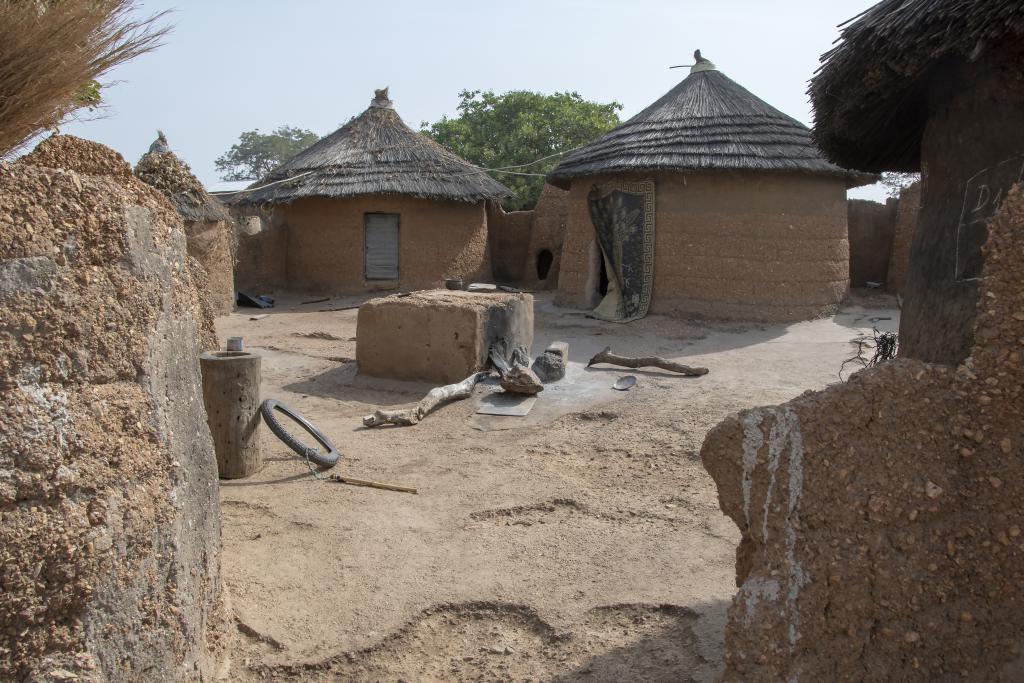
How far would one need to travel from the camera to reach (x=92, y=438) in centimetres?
222

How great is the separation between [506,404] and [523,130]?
18.2 metres

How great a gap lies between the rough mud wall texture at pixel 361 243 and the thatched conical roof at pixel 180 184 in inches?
125

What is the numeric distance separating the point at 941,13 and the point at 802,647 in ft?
7.61

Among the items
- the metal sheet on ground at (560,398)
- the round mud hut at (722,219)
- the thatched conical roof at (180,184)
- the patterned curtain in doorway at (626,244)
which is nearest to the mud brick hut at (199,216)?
the thatched conical roof at (180,184)

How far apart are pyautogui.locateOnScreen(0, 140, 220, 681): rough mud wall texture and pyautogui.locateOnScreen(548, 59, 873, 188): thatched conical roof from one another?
951cm

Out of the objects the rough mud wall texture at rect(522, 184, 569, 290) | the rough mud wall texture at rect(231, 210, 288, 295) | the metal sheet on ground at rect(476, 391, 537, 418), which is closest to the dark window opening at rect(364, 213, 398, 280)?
the rough mud wall texture at rect(231, 210, 288, 295)

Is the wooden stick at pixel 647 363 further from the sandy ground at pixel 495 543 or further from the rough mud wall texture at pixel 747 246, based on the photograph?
the rough mud wall texture at pixel 747 246

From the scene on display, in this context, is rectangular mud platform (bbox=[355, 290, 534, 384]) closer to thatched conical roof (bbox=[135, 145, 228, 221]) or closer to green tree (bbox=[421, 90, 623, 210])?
thatched conical roof (bbox=[135, 145, 228, 221])

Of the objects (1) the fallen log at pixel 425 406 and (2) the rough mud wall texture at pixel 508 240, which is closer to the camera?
(1) the fallen log at pixel 425 406

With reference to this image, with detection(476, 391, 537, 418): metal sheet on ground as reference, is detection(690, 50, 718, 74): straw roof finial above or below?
above

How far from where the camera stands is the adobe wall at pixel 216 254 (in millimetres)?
11891

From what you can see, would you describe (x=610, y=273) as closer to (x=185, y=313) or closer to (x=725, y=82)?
(x=725, y=82)

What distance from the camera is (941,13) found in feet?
9.86

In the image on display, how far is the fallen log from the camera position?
6559mm
